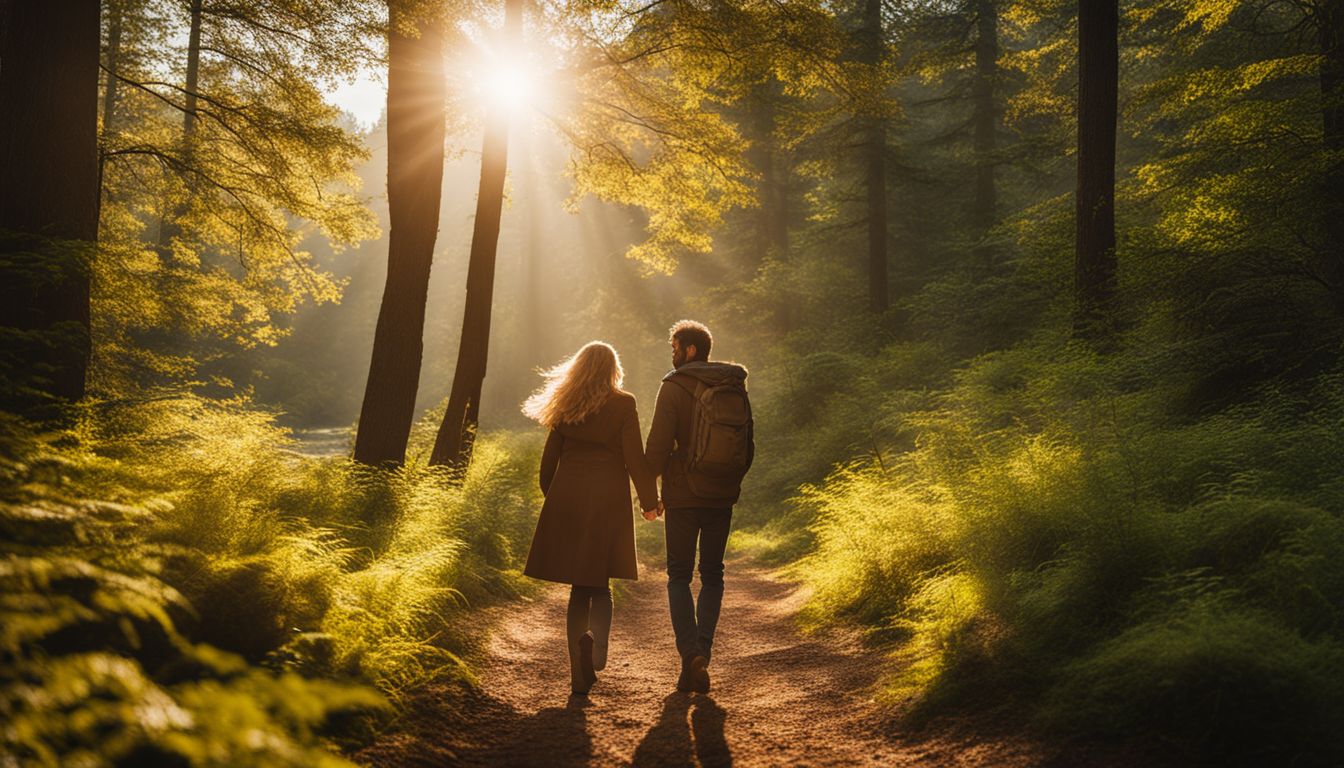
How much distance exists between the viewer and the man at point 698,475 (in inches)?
198

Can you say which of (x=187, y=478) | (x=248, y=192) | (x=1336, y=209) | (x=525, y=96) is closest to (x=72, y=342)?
(x=187, y=478)

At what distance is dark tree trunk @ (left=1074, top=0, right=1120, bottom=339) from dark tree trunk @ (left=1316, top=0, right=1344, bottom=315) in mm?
1948

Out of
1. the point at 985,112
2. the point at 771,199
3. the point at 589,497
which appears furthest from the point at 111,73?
the point at 771,199

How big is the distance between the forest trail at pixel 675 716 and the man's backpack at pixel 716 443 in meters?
1.45

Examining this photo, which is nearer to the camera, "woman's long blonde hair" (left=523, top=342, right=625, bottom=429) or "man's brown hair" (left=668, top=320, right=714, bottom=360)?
"woman's long blonde hair" (left=523, top=342, right=625, bottom=429)

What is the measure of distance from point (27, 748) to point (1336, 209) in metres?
10.8

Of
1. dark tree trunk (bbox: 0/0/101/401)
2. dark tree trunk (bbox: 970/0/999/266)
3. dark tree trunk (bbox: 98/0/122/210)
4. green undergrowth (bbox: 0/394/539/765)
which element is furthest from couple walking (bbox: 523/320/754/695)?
dark tree trunk (bbox: 970/0/999/266)

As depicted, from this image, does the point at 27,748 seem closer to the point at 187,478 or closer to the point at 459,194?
the point at 187,478

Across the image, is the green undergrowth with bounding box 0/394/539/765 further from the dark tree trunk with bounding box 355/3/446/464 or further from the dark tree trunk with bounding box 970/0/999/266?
the dark tree trunk with bounding box 970/0/999/266

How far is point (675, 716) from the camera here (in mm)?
4598

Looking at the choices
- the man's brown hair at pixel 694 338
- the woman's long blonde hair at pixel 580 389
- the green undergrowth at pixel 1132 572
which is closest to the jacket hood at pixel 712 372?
the man's brown hair at pixel 694 338

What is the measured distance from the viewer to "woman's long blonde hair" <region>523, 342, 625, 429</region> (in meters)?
5.01

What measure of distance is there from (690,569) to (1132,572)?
2.69 meters

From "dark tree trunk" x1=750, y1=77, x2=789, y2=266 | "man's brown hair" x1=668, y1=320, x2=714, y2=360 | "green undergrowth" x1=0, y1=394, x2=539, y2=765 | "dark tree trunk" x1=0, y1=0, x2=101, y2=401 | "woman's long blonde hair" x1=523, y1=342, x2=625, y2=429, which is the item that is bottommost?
"green undergrowth" x1=0, y1=394, x2=539, y2=765
